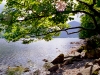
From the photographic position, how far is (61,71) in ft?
117

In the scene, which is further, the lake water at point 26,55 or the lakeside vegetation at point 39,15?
the lake water at point 26,55

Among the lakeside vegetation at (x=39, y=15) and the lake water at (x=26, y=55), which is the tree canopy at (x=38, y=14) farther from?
the lake water at (x=26, y=55)

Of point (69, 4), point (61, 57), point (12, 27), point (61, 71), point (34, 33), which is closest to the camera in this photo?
point (69, 4)

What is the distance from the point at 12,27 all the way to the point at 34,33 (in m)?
2.22

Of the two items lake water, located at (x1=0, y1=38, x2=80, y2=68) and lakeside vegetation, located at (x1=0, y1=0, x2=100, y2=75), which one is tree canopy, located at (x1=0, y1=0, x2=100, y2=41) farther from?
lake water, located at (x1=0, y1=38, x2=80, y2=68)

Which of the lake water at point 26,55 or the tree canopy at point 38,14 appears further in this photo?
the lake water at point 26,55

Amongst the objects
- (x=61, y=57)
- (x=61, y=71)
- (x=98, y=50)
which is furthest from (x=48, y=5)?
(x=61, y=57)

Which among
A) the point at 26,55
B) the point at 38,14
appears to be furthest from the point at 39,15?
the point at 26,55

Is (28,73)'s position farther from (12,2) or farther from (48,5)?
(48,5)

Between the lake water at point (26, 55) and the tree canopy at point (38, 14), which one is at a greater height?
the tree canopy at point (38, 14)

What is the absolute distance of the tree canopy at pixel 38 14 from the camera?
1246 centimetres

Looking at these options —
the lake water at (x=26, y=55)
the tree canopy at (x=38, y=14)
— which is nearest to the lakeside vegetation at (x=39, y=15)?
the tree canopy at (x=38, y=14)

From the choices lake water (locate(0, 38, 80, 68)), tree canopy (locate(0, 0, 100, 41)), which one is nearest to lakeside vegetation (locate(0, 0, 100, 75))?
tree canopy (locate(0, 0, 100, 41))

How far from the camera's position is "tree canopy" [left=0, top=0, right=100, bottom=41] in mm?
12461
